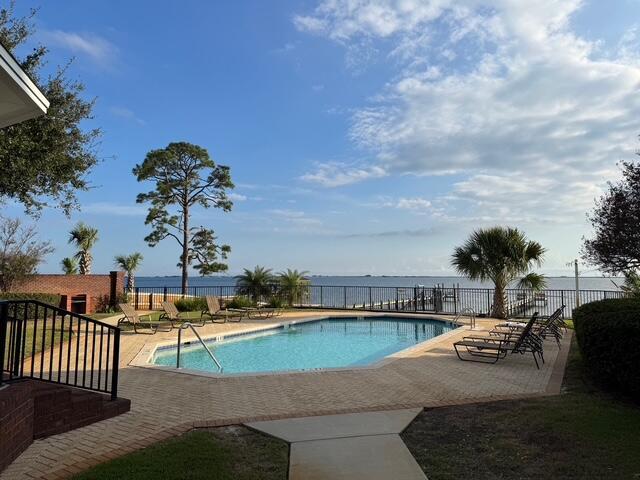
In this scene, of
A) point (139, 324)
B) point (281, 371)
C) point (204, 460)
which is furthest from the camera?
point (139, 324)

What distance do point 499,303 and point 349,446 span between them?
53.8 ft

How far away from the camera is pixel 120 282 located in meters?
22.0

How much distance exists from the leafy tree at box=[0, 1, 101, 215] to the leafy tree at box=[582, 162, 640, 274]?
11044 mm

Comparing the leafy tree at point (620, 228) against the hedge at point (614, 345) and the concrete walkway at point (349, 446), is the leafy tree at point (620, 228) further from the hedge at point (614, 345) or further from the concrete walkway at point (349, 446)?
the concrete walkway at point (349, 446)

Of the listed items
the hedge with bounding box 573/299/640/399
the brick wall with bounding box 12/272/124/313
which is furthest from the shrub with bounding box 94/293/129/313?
the hedge with bounding box 573/299/640/399

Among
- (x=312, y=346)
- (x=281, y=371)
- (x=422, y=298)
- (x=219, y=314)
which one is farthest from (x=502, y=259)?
(x=281, y=371)

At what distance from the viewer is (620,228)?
330 inches

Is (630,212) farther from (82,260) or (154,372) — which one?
(82,260)

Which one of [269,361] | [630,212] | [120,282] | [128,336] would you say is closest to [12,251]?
[120,282]

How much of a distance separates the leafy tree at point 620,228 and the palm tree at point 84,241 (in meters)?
26.3

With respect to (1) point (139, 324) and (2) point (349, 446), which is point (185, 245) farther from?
(2) point (349, 446)

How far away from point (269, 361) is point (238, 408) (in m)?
5.72

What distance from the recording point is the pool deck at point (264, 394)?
4.58 metres

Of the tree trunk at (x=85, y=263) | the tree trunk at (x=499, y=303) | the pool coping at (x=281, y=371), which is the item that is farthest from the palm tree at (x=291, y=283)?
the tree trunk at (x=85, y=263)
